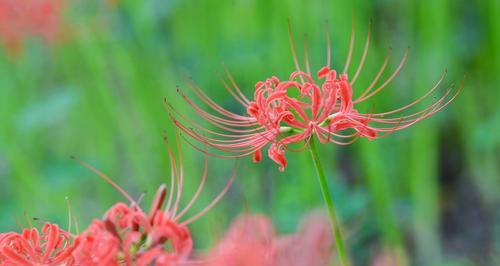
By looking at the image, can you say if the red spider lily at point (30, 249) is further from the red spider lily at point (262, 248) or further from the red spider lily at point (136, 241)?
the red spider lily at point (262, 248)

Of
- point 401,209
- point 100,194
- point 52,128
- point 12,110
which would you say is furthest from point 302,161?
point 52,128

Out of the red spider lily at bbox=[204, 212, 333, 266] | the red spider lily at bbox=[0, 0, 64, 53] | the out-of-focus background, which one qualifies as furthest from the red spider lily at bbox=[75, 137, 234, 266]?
the red spider lily at bbox=[0, 0, 64, 53]

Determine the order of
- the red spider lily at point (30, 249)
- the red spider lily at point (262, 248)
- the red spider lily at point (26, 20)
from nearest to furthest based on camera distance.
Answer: the red spider lily at point (262, 248) → the red spider lily at point (30, 249) → the red spider lily at point (26, 20)

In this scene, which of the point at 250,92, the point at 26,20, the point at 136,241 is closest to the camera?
the point at 136,241

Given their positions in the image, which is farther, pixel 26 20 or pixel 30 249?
pixel 26 20

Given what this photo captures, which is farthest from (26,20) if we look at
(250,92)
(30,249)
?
(30,249)

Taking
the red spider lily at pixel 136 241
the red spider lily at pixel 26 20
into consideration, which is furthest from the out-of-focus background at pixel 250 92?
the red spider lily at pixel 136 241

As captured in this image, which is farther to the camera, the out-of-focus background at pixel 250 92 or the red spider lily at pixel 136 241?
the out-of-focus background at pixel 250 92

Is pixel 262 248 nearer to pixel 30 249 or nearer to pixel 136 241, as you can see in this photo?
pixel 136 241
